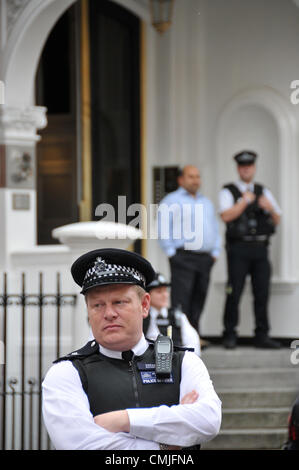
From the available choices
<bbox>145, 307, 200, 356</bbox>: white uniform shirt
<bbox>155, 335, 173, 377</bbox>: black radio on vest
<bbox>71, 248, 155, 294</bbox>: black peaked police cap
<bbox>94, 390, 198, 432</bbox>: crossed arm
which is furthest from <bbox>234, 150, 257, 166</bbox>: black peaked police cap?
<bbox>94, 390, 198, 432</bbox>: crossed arm

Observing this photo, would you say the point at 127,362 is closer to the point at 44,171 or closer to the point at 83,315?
the point at 83,315

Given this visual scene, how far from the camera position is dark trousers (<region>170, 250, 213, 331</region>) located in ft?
25.0

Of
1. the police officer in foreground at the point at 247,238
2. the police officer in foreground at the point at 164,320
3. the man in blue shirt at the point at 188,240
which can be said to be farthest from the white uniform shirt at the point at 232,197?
the police officer in foreground at the point at 164,320

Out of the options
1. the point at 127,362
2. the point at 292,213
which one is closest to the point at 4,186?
the point at 292,213

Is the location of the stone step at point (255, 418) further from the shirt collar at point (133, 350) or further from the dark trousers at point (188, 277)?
the shirt collar at point (133, 350)

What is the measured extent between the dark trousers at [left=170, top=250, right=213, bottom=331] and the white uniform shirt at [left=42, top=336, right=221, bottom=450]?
475cm

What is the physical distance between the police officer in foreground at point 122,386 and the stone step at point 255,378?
4.62 metres

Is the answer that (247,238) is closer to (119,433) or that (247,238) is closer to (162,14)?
(162,14)

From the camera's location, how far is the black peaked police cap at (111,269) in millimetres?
2850

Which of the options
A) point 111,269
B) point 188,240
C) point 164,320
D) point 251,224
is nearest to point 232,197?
point 251,224

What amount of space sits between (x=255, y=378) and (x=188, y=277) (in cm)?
100

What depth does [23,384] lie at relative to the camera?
6801 mm

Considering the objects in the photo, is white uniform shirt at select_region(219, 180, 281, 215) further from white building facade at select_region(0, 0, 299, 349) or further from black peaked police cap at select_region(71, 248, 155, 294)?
black peaked police cap at select_region(71, 248, 155, 294)

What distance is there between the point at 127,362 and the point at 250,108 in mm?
6212
